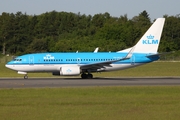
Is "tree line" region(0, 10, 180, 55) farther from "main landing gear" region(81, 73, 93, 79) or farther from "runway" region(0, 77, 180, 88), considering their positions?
"runway" region(0, 77, 180, 88)

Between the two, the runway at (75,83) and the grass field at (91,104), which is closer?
the grass field at (91,104)

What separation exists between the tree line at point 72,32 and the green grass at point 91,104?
2552 inches

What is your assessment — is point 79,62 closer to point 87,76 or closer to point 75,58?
point 75,58

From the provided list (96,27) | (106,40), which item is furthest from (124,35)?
(96,27)

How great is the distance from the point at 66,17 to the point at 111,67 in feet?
327

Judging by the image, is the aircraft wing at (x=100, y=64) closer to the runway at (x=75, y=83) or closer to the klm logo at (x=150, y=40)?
the klm logo at (x=150, y=40)

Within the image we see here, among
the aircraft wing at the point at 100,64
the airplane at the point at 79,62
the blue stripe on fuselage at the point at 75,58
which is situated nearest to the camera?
the aircraft wing at the point at 100,64

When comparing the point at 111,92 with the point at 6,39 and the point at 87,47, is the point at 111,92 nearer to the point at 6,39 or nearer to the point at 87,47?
the point at 87,47

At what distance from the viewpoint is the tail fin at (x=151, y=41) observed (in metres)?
44.6

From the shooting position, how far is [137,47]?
4456 centimetres

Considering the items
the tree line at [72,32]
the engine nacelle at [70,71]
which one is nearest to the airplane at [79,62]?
the engine nacelle at [70,71]

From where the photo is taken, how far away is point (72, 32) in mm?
129625

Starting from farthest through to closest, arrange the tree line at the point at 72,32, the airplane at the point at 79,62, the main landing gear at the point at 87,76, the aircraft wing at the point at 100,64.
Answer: the tree line at the point at 72,32 < the main landing gear at the point at 87,76 < the airplane at the point at 79,62 < the aircraft wing at the point at 100,64

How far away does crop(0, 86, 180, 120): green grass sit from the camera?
18.0 metres
